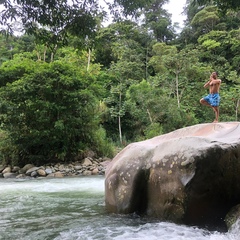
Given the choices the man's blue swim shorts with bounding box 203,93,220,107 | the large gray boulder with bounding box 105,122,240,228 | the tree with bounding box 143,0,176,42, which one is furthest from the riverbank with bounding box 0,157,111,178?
the tree with bounding box 143,0,176,42

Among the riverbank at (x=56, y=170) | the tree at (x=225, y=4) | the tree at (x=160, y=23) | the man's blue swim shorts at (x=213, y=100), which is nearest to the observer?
the tree at (x=225, y=4)

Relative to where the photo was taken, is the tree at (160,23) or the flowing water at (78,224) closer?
the flowing water at (78,224)

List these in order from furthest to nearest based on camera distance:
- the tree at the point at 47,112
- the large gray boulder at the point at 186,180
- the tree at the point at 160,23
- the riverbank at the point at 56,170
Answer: the tree at the point at 160,23
the tree at the point at 47,112
the riverbank at the point at 56,170
the large gray boulder at the point at 186,180

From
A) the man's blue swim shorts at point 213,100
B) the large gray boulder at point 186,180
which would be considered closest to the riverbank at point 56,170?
the man's blue swim shorts at point 213,100

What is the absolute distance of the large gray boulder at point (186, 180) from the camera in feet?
12.9

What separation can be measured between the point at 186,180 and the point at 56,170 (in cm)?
886

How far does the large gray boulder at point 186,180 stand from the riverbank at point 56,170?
725cm

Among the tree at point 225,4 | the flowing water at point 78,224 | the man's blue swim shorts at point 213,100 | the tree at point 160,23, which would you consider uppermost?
the tree at point 160,23

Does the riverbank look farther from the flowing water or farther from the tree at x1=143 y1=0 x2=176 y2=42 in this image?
the tree at x1=143 y1=0 x2=176 y2=42

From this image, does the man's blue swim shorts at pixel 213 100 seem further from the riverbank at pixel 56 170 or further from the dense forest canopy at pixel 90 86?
the riverbank at pixel 56 170

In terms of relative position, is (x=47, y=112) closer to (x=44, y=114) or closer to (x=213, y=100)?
(x=44, y=114)

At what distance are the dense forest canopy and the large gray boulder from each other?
1628mm

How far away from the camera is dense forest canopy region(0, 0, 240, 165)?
3684 millimetres

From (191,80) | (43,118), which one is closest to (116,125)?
(191,80)
